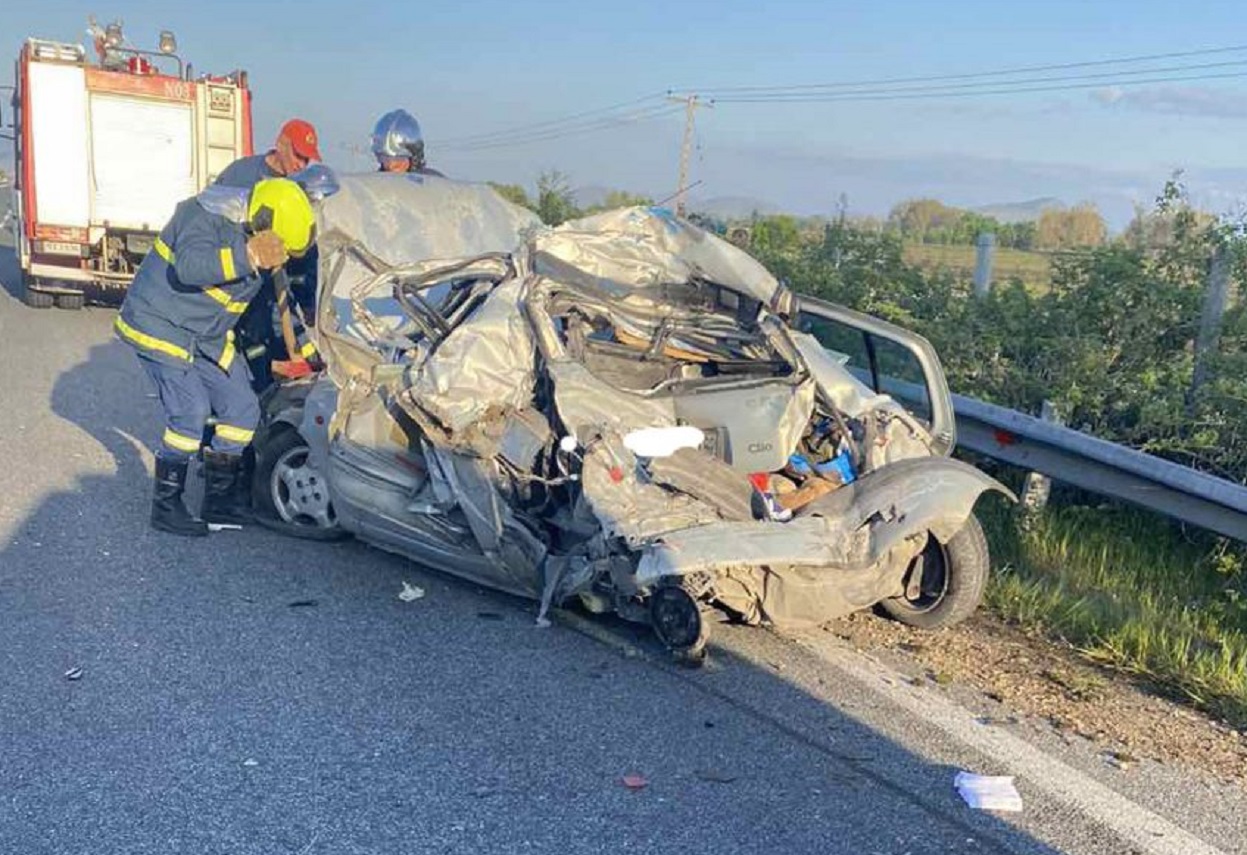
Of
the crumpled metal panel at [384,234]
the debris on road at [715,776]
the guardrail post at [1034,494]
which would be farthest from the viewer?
the guardrail post at [1034,494]

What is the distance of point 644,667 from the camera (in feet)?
14.3

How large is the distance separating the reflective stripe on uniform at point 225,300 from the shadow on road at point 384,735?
1322mm

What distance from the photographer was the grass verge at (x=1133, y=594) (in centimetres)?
439

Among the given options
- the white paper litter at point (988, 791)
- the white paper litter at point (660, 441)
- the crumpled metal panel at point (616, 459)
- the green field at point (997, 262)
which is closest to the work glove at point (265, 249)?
the crumpled metal panel at point (616, 459)

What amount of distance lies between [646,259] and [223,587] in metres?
2.35

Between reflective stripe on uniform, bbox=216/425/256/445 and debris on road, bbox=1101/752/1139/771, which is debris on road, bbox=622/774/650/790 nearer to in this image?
debris on road, bbox=1101/752/1139/771

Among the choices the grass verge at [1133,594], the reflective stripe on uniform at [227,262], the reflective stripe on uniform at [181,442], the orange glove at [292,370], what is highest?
the reflective stripe on uniform at [227,262]

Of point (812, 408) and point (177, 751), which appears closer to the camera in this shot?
point (177, 751)

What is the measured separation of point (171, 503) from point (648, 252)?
2.67 meters

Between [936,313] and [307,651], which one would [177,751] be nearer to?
[307,651]

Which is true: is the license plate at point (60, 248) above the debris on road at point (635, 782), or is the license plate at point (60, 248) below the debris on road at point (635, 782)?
above

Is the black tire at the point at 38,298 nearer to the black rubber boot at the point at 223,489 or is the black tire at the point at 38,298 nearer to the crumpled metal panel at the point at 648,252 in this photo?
the black rubber boot at the point at 223,489

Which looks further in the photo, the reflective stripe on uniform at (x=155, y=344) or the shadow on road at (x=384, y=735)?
the reflective stripe on uniform at (x=155, y=344)

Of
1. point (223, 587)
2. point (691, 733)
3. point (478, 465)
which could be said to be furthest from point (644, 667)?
point (223, 587)
